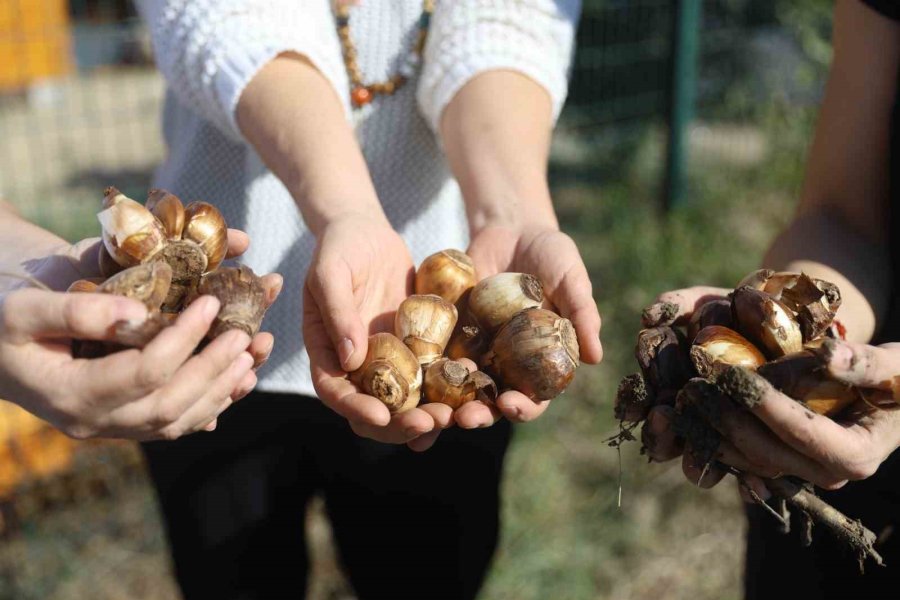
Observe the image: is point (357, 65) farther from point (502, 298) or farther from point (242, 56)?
point (502, 298)

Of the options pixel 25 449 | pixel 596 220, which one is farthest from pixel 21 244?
pixel 596 220

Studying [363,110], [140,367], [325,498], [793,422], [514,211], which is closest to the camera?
[140,367]

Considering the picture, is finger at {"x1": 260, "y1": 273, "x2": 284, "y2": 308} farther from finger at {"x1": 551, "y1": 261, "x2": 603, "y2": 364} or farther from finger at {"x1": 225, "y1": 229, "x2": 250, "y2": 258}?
finger at {"x1": 551, "y1": 261, "x2": 603, "y2": 364}

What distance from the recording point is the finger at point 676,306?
157 cm

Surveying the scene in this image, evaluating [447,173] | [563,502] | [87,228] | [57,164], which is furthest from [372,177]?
[57,164]

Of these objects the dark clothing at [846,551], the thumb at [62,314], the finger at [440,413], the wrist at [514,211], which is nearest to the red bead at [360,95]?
the wrist at [514,211]

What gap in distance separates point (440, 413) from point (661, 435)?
Answer: 1.17 ft

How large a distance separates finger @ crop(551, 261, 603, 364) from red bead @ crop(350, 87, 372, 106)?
2.02 ft

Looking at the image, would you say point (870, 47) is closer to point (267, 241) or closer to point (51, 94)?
point (267, 241)

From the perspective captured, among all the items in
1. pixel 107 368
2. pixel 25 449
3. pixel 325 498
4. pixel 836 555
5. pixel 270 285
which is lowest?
pixel 25 449

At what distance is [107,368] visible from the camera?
3.71 ft

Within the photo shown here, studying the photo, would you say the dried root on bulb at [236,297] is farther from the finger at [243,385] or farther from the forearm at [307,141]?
the forearm at [307,141]

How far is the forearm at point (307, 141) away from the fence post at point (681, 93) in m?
3.59

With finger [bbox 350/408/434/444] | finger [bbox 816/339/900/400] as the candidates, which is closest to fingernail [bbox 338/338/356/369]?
finger [bbox 350/408/434/444]
